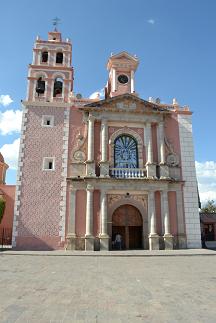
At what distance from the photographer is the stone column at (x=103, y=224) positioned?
61.8ft

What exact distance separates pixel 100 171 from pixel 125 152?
2884 mm

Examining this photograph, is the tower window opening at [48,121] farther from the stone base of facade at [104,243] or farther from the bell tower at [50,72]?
the stone base of facade at [104,243]

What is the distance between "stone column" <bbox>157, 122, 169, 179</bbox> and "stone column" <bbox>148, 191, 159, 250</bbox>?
180 centimetres

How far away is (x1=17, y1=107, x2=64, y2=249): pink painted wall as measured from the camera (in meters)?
19.2

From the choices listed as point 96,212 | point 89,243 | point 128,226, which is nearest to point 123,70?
point 96,212

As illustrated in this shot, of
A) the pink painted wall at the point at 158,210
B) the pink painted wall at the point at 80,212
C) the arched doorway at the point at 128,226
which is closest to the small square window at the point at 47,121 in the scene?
the pink painted wall at the point at 80,212

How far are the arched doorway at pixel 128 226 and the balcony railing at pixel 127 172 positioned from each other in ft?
7.40

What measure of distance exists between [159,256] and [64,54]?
18.5 m

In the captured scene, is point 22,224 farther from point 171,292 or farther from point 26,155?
point 171,292

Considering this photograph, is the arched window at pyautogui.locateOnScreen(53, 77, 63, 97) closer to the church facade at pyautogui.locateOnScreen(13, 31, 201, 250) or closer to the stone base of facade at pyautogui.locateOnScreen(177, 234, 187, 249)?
the church facade at pyautogui.locateOnScreen(13, 31, 201, 250)

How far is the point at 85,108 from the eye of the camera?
72.0 ft

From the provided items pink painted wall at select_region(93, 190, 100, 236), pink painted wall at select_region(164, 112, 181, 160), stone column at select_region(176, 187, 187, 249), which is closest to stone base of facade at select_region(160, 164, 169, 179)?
stone column at select_region(176, 187, 187, 249)

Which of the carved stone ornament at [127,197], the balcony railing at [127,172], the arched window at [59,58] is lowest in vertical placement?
the carved stone ornament at [127,197]

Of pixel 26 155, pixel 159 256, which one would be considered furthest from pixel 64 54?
pixel 159 256
